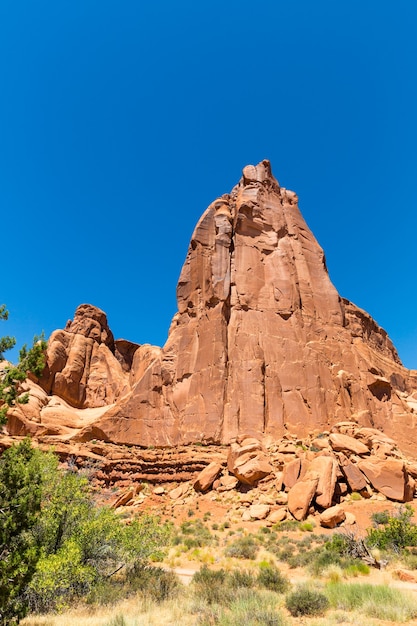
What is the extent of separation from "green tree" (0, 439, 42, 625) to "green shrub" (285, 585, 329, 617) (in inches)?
227

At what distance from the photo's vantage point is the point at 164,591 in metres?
10.9

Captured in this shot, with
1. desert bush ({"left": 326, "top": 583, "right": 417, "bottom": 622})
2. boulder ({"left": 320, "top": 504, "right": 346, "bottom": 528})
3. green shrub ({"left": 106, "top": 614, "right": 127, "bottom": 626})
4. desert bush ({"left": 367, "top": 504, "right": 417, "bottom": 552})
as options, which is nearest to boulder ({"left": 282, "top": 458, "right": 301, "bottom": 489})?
boulder ({"left": 320, "top": 504, "right": 346, "bottom": 528})

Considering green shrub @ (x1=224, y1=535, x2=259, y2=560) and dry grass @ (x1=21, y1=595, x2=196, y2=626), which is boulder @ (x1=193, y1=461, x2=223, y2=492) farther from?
dry grass @ (x1=21, y1=595, x2=196, y2=626)

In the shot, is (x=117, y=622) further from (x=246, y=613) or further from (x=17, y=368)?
(x=17, y=368)

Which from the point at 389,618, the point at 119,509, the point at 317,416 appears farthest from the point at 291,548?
the point at 317,416

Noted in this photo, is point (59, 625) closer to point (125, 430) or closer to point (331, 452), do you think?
point (331, 452)

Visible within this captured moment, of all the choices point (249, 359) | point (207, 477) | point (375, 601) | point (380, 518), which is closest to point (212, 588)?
point (375, 601)

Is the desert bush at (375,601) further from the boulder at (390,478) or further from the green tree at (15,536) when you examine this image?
the boulder at (390,478)

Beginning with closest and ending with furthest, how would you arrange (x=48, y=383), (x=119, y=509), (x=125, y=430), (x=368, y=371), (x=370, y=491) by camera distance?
1. (x=370, y=491)
2. (x=119, y=509)
3. (x=125, y=430)
4. (x=368, y=371)
5. (x=48, y=383)

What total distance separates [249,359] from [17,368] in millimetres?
25866

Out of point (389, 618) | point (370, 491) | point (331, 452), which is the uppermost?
point (331, 452)

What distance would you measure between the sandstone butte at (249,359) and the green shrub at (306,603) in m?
19.5

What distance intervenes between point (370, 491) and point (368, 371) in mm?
18059

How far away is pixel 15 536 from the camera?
28.0 ft
